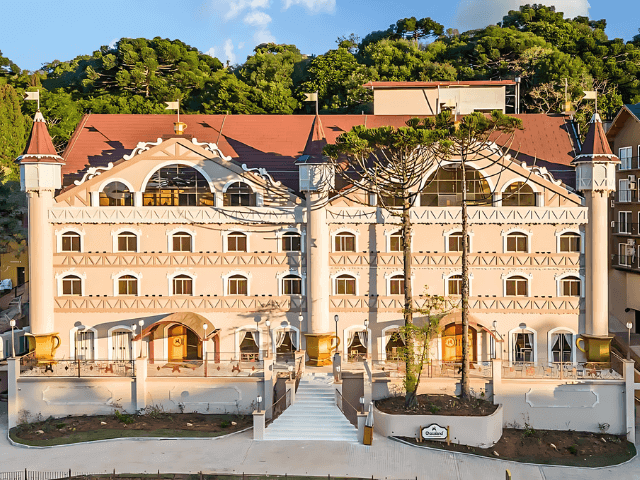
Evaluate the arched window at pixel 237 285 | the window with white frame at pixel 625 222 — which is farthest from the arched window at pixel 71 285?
the window with white frame at pixel 625 222

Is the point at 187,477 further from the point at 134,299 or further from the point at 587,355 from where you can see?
the point at 587,355

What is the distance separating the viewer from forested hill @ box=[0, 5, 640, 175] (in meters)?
60.8

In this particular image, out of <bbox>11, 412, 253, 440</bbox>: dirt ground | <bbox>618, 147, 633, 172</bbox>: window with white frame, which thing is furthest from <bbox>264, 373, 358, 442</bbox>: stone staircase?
<bbox>618, 147, 633, 172</bbox>: window with white frame

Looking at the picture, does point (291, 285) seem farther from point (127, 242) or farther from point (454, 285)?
point (127, 242)

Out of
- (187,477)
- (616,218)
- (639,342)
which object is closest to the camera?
(187,477)

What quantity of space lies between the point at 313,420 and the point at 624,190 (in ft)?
80.5

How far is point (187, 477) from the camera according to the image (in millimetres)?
26219

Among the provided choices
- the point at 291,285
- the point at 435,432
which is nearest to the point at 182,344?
the point at 291,285

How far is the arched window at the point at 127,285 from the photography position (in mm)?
37312

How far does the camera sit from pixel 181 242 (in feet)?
122

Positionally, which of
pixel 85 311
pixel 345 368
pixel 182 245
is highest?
pixel 182 245

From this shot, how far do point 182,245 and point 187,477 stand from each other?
13738mm

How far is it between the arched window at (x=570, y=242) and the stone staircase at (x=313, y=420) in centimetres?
1309

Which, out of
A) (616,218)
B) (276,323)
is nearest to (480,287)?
(276,323)
